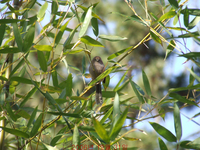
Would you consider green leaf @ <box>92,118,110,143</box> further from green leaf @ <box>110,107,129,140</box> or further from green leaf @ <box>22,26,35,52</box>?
green leaf @ <box>22,26,35,52</box>

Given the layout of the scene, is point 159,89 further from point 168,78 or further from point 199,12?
point 199,12

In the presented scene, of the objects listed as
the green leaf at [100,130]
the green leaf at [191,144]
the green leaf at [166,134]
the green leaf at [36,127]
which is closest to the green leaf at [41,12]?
the green leaf at [36,127]

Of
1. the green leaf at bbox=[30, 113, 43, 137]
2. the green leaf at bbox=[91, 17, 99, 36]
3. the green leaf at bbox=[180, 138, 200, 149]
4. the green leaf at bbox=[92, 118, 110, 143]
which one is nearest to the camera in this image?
the green leaf at bbox=[92, 118, 110, 143]

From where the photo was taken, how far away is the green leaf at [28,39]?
0.93 metres

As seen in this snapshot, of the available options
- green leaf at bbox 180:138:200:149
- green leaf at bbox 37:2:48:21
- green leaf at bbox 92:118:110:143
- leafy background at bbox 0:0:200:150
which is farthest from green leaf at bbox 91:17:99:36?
green leaf at bbox 180:138:200:149

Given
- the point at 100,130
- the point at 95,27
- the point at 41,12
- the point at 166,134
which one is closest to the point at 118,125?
the point at 100,130

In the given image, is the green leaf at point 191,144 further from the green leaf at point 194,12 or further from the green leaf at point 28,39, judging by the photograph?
the green leaf at point 28,39

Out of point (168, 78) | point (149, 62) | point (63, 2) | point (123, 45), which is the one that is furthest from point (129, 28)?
point (63, 2)

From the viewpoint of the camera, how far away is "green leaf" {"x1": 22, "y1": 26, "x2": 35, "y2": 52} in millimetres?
929

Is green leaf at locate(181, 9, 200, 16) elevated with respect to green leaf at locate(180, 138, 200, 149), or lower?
elevated

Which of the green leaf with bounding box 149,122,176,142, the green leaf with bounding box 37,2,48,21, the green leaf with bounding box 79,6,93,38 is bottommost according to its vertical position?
the green leaf with bounding box 149,122,176,142

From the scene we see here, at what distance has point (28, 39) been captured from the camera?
932mm

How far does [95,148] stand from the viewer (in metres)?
1.08

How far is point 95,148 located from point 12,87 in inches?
22.4
